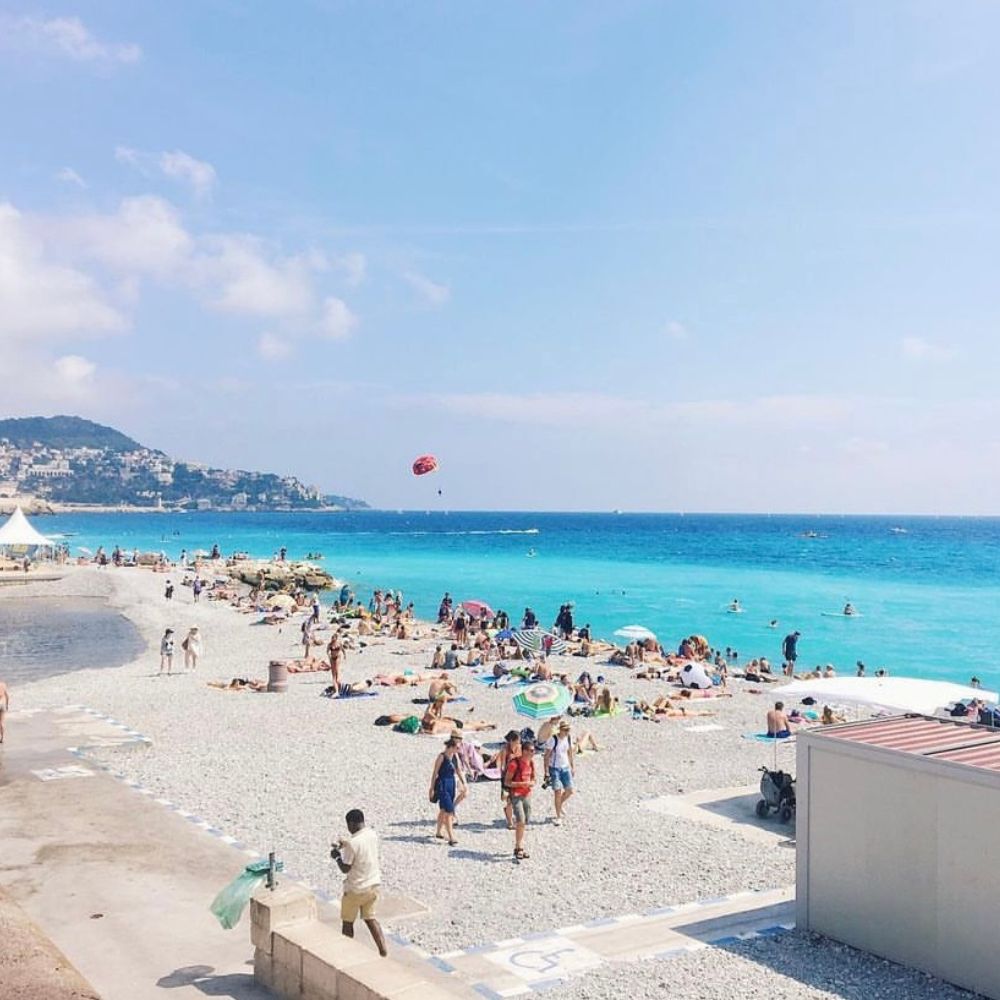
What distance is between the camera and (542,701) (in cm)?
1775

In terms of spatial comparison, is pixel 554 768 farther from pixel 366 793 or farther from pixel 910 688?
pixel 910 688

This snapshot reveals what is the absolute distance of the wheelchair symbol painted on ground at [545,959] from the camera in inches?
327

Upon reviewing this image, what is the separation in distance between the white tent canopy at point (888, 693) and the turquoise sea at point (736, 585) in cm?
2404

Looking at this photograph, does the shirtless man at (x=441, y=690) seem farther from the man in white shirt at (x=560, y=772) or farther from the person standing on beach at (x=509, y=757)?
the person standing on beach at (x=509, y=757)

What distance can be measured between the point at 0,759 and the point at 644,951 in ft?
36.4

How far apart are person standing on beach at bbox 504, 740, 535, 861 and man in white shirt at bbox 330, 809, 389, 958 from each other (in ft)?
11.3

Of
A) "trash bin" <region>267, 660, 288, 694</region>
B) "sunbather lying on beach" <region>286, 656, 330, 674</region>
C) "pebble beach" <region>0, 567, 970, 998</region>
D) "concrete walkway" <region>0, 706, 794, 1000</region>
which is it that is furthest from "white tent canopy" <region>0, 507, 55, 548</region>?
"concrete walkway" <region>0, 706, 794, 1000</region>

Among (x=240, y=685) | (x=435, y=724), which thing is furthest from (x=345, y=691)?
(x=435, y=724)

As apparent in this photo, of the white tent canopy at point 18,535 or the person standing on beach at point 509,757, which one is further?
the white tent canopy at point 18,535

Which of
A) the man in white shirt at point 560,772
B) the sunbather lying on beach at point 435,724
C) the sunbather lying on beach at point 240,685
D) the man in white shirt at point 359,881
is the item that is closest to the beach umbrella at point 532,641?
the sunbather lying on beach at point 240,685

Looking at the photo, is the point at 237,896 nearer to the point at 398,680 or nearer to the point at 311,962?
the point at 311,962

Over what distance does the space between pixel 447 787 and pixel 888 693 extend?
6.88 metres

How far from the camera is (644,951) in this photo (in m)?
8.82

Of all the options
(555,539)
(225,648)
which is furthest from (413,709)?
(555,539)
